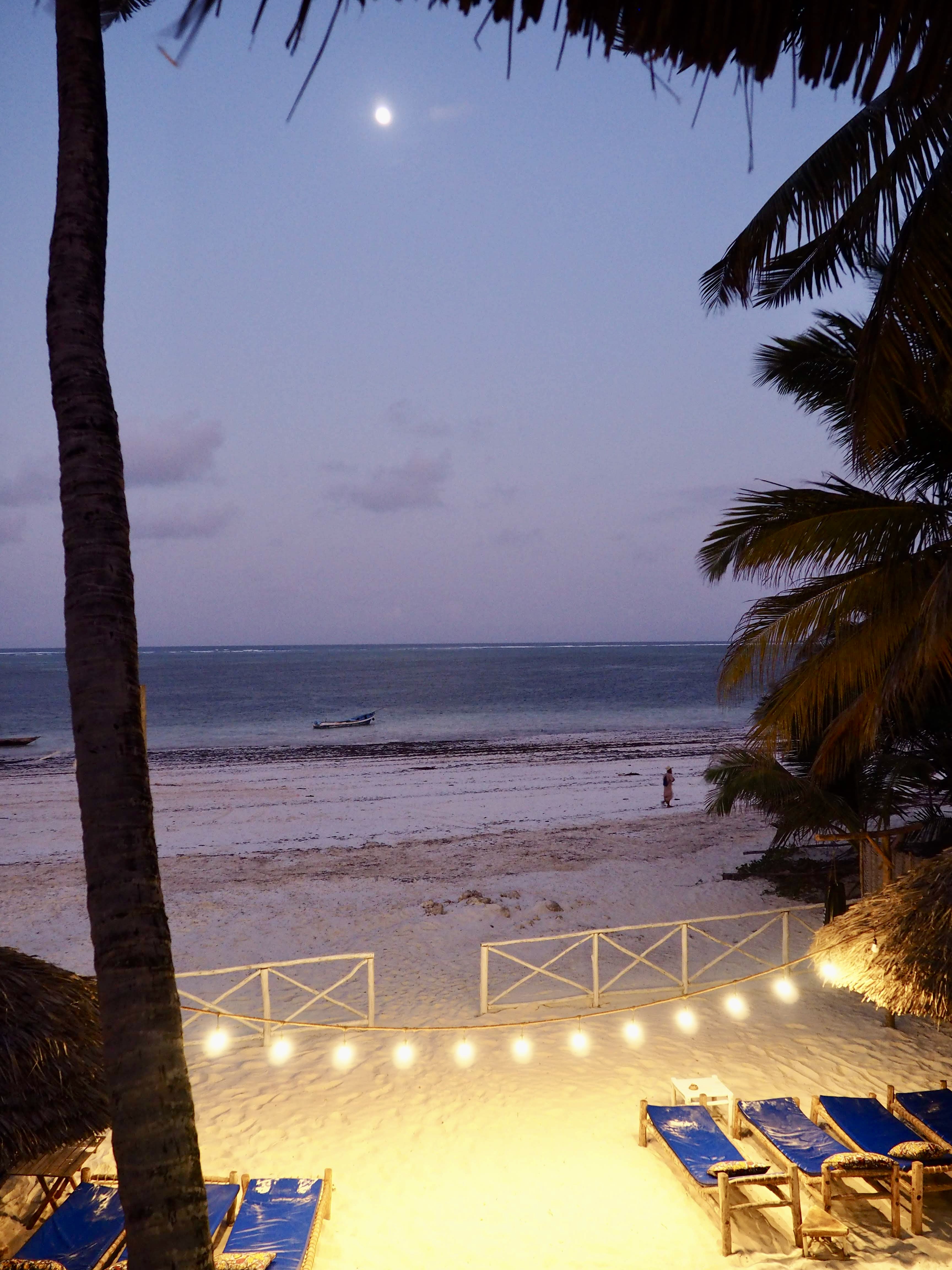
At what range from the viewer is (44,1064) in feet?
15.4

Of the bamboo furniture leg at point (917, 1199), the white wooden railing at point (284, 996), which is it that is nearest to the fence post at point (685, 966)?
the bamboo furniture leg at point (917, 1199)

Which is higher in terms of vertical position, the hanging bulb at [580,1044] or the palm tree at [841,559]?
the palm tree at [841,559]

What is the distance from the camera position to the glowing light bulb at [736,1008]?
333 inches

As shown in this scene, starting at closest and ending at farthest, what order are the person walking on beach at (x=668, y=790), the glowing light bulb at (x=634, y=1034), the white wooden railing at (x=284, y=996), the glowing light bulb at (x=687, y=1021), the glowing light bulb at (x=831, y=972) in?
the glowing light bulb at (x=831, y=972) → the glowing light bulb at (x=634, y=1034) → the white wooden railing at (x=284, y=996) → the glowing light bulb at (x=687, y=1021) → the person walking on beach at (x=668, y=790)

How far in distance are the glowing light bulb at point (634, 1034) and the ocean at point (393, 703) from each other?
3065cm

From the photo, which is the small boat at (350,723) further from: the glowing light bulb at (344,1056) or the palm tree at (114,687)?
the palm tree at (114,687)

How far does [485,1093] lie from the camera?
7004 millimetres

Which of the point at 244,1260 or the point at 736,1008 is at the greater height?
the point at 244,1260

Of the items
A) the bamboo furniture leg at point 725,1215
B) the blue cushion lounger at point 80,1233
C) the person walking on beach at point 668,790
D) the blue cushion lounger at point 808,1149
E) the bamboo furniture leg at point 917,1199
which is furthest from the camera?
the person walking on beach at point 668,790

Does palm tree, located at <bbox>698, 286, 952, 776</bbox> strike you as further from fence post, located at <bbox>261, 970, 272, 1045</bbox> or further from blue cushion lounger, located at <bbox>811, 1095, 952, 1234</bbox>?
fence post, located at <bbox>261, 970, 272, 1045</bbox>

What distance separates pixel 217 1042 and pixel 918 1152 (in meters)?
5.99

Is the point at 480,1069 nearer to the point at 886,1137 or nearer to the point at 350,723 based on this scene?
the point at 886,1137

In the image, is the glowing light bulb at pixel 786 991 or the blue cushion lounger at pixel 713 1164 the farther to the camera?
the glowing light bulb at pixel 786 991

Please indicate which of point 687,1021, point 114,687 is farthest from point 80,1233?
point 687,1021
